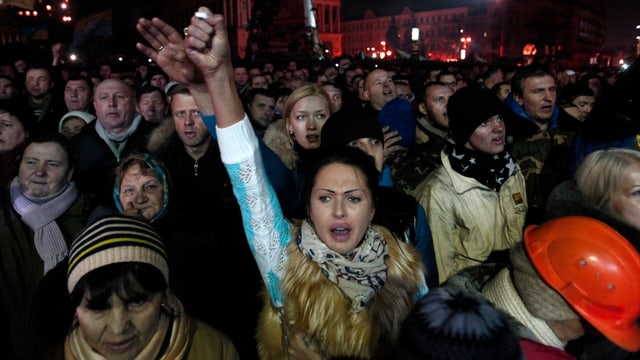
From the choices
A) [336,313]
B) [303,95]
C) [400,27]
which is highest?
[400,27]

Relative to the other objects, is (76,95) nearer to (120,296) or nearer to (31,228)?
(31,228)

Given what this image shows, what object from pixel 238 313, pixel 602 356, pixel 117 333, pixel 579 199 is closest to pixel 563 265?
pixel 602 356

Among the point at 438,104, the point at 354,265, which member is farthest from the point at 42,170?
the point at 438,104

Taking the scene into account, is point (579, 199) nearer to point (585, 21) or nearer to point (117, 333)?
point (117, 333)

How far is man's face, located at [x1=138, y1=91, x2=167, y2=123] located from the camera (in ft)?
21.0

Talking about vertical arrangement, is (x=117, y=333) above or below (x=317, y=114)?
below

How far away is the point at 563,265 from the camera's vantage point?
72.6 inches

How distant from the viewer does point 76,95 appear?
21.3 ft

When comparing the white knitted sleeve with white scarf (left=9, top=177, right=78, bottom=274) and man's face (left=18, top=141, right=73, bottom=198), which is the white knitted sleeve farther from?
man's face (left=18, top=141, right=73, bottom=198)

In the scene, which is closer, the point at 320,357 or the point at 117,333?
the point at 117,333

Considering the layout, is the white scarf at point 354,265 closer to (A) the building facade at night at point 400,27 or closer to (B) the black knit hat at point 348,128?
(B) the black knit hat at point 348,128

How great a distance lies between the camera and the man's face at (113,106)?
4859 mm

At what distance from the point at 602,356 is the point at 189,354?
185 centimetres

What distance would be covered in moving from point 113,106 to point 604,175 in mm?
4458
